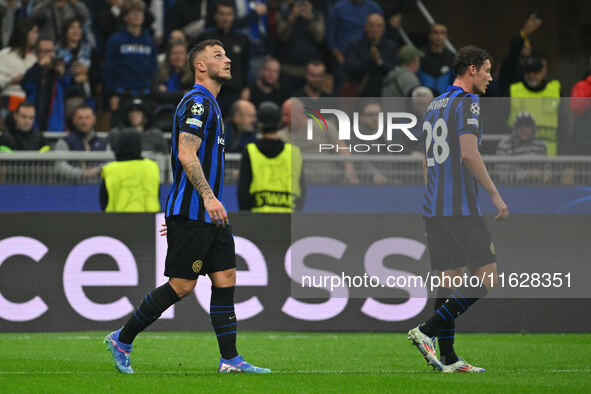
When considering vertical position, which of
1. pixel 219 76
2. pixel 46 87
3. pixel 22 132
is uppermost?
pixel 46 87

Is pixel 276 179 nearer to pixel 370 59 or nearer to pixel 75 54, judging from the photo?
pixel 370 59

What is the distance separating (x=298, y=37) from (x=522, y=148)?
4.49m

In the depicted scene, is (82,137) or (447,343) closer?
(447,343)

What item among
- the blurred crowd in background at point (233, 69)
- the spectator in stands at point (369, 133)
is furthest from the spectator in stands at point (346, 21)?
the spectator in stands at point (369, 133)

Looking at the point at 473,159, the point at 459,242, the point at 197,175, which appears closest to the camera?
the point at 197,175

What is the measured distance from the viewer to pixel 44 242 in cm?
1055

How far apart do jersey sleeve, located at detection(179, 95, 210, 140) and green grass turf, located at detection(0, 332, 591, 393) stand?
5.23 ft

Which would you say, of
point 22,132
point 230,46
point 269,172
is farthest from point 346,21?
point 269,172

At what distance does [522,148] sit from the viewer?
12.2 meters

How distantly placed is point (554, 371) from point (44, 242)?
17.3 ft

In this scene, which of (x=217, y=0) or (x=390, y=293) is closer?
(x=390, y=293)

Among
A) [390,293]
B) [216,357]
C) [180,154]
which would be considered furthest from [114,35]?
[180,154]

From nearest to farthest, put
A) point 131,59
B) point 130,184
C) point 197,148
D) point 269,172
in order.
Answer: point 197,148 → point 269,172 → point 130,184 → point 131,59

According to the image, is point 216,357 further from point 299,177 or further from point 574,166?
point 574,166
